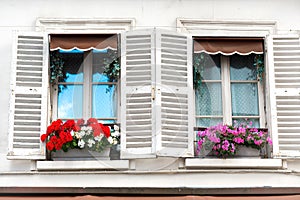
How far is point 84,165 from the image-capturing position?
22.1ft

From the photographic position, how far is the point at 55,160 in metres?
6.88

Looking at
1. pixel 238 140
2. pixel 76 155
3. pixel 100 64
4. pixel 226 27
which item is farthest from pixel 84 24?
pixel 238 140

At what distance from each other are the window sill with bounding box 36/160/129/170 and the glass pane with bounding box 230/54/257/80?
1.83 meters

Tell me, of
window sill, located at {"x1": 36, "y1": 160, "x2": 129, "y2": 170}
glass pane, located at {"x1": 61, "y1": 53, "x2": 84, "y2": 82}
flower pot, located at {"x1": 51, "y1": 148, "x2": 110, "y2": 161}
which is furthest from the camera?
glass pane, located at {"x1": 61, "y1": 53, "x2": 84, "y2": 82}

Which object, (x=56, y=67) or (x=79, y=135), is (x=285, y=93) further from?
(x=56, y=67)

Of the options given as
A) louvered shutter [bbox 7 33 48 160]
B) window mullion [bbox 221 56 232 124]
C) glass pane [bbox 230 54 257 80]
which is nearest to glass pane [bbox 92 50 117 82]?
louvered shutter [bbox 7 33 48 160]

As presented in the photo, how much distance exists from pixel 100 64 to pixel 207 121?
1508 mm

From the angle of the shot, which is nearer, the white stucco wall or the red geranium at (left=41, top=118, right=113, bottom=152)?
the red geranium at (left=41, top=118, right=113, bottom=152)

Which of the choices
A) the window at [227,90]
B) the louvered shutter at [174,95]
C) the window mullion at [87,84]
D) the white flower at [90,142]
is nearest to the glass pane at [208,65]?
the window at [227,90]

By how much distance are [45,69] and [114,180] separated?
5.13ft

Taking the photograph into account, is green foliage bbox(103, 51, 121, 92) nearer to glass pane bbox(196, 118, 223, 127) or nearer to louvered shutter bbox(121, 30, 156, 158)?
louvered shutter bbox(121, 30, 156, 158)

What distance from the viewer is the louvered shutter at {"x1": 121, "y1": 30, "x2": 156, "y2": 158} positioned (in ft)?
22.2

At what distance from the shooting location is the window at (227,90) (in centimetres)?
726

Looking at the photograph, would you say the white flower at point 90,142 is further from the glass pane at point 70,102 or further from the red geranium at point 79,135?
the glass pane at point 70,102
